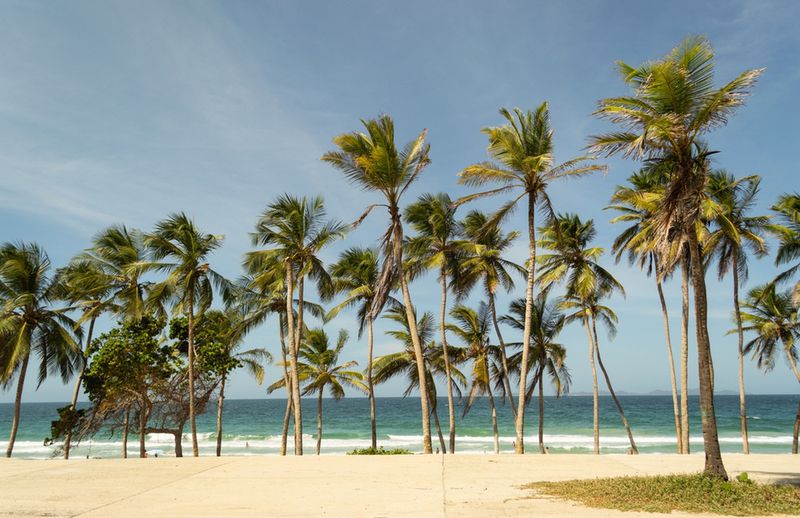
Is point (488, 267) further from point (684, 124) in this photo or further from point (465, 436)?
point (465, 436)

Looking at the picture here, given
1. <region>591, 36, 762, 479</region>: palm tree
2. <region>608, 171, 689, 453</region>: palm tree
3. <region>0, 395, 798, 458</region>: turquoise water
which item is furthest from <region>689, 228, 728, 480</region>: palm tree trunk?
<region>0, 395, 798, 458</region>: turquoise water

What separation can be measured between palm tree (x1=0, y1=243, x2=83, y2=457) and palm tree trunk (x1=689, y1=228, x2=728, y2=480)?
21134 mm

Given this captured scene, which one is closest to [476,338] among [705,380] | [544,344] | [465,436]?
[544,344]

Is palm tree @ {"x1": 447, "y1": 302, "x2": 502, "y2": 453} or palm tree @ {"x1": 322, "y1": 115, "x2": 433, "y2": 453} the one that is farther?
palm tree @ {"x1": 447, "y1": 302, "x2": 502, "y2": 453}

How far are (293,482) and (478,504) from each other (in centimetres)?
367

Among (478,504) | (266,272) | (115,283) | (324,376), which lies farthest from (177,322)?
(478,504)

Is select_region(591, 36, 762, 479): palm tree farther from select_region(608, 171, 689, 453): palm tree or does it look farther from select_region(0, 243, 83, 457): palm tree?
select_region(0, 243, 83, 457): palm tree

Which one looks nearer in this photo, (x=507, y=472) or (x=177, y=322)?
(x=507, y=472)

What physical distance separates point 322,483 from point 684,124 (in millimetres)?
8651

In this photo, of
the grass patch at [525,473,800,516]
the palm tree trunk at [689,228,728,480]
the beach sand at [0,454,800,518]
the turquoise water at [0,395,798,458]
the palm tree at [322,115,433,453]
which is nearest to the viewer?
the grass patch at [525,473,800,516]

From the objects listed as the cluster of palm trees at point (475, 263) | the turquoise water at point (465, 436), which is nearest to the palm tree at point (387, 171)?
the cluster of palm trees at point (475, 263)

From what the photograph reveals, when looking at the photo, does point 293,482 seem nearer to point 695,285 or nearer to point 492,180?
point 695,285

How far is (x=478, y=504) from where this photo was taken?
25.1ft

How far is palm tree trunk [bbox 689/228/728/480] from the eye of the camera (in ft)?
28.6
